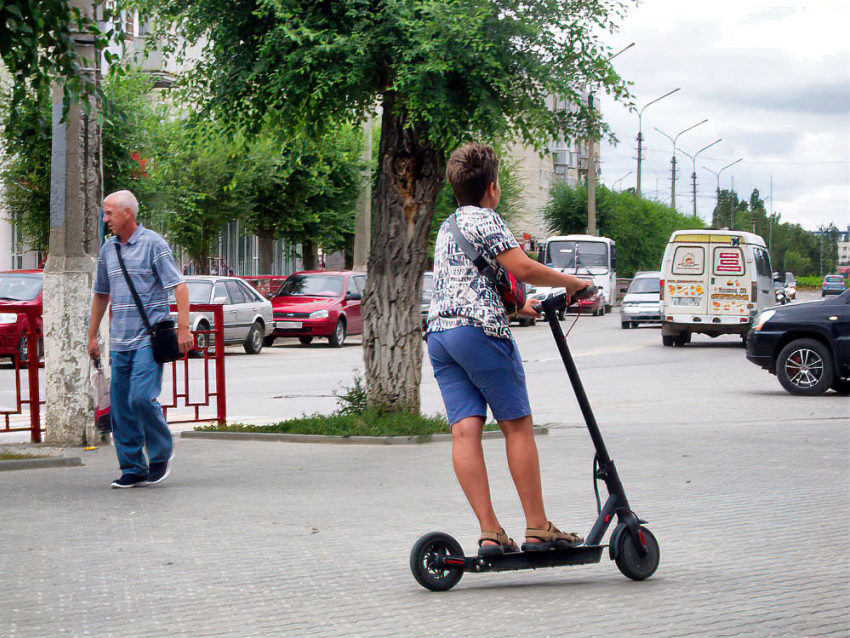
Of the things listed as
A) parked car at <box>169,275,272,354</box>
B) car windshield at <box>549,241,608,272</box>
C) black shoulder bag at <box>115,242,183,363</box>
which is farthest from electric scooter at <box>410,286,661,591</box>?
car windshield at <box>549,241,608,272</box>

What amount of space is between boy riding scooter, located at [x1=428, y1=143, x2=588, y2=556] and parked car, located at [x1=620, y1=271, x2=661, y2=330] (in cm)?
3108

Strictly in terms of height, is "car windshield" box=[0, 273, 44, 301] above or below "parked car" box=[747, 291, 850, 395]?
above

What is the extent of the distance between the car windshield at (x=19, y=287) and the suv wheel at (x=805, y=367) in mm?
12675

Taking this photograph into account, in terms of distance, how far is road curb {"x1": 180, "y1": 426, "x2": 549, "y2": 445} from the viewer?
10.3m

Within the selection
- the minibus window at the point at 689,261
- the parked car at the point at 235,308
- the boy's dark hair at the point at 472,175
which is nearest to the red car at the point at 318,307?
the parked car at the point at 235,308

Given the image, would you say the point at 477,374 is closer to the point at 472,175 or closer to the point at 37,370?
the point at 472,175

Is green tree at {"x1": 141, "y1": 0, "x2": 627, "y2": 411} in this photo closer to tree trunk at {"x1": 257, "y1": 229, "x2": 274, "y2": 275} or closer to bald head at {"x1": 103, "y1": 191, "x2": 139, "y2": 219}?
bald head at {"x1": 103, "y1": 191, "x2": 139, "y2": 219}

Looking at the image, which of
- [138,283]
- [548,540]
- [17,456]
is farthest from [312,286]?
[548,540]

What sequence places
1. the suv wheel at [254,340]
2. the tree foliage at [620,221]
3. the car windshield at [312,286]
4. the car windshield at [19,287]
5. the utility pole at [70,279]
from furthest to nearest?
the tree foliage at [620,221], the car windshield at [312,286], the suv wheel at [254,340], the car windshield at [19,287], the utility pole at [70,279]

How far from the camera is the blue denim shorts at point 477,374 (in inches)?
200

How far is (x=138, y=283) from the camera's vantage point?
7840 mm

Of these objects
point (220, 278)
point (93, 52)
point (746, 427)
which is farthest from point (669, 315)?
point (93, 52)

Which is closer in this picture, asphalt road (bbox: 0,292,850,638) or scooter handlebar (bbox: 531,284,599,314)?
asphalt road (bbox: 0,292,850,638)

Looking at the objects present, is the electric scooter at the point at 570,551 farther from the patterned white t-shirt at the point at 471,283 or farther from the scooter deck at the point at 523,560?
the patterned white t-shirt at the point at 471,283
